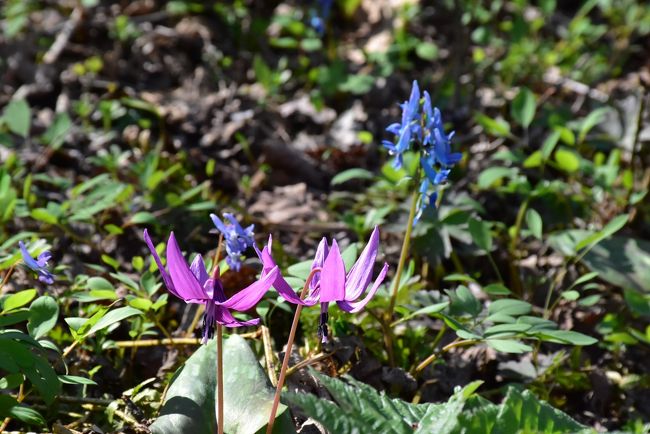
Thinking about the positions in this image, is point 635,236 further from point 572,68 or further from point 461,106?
point 572,68

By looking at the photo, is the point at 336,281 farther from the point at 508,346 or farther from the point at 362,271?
the point at 508,346

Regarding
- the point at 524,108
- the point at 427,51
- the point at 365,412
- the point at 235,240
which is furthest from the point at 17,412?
the point at 427,51

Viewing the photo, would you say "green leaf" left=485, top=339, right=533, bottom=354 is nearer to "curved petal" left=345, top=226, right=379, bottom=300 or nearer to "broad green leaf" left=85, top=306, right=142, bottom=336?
"curved petal" left=345, top=226, right=379, bottom=300

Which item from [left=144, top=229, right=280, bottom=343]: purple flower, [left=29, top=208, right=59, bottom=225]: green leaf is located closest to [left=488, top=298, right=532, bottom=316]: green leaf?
[left=144, top=229, right=280, bottom=343]: purple flower

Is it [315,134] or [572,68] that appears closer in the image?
[315,134]

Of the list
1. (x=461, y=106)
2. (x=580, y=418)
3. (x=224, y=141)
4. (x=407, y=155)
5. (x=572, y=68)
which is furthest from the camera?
(x=572, y=68)

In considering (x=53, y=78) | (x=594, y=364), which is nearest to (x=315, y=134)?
(x=53, y=78)

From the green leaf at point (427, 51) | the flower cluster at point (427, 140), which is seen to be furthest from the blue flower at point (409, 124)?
the green leaf at point (427, 51)

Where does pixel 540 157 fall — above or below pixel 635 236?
above
